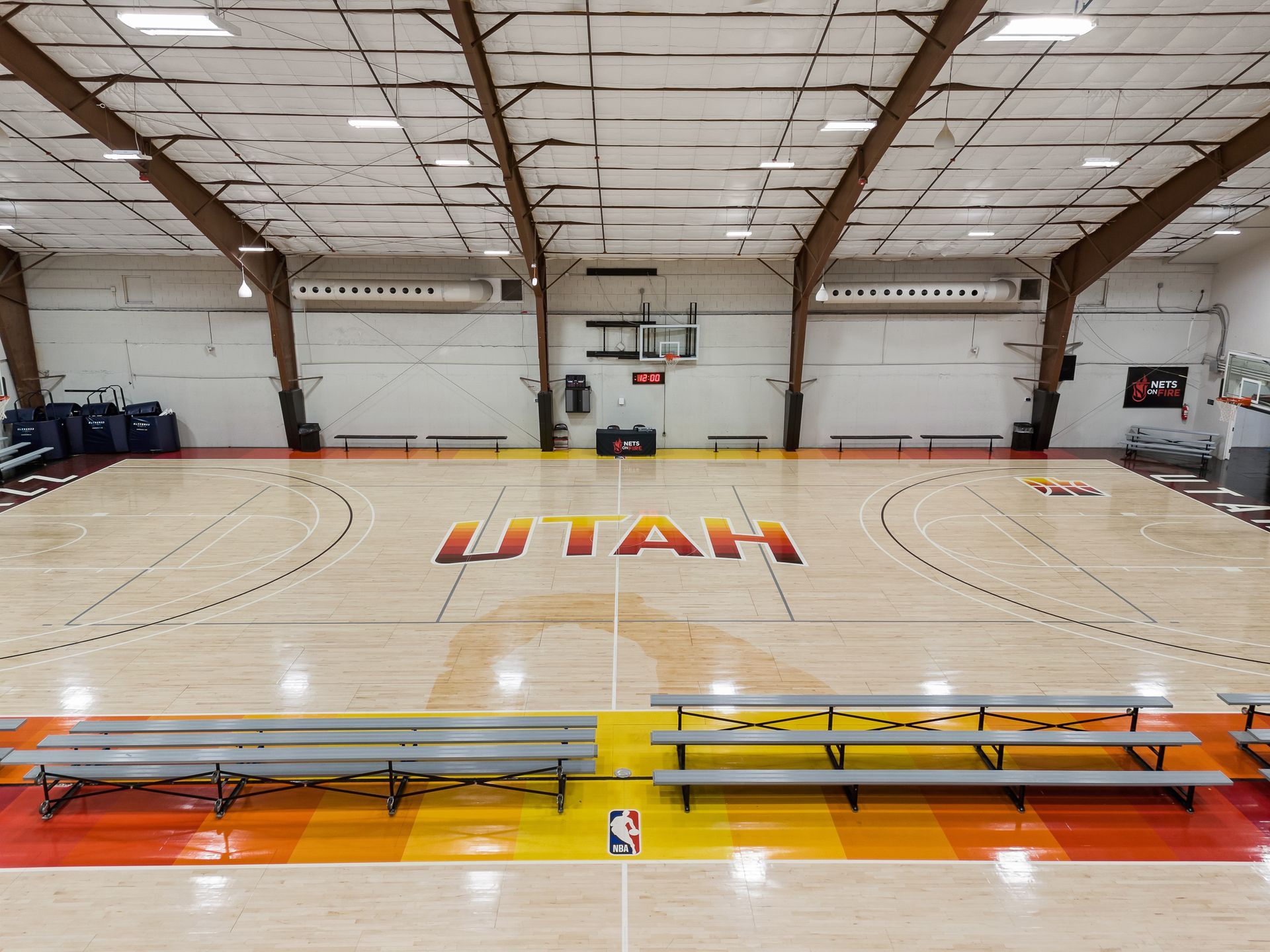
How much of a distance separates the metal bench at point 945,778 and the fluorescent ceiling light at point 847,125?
38.3 ft

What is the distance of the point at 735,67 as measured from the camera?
1403 centimetres

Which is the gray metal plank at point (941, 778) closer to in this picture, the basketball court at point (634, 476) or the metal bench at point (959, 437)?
the basketball court at point (634, 476)

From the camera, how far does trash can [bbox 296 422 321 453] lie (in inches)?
934

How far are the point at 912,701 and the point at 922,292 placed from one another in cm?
1784

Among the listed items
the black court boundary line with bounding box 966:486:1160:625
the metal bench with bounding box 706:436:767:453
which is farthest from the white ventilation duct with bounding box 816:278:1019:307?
the black court boundary line with bounding box 966:486:1160:625

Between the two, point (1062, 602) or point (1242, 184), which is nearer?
point (1062, 602)

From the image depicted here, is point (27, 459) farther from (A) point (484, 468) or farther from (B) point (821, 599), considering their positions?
(B) point (821, 599)

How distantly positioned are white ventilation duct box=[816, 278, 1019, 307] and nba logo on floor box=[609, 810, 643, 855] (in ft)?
61.1

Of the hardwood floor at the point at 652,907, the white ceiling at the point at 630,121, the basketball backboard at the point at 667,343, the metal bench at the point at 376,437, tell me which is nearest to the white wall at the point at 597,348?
the metal bench at the point at 376,437

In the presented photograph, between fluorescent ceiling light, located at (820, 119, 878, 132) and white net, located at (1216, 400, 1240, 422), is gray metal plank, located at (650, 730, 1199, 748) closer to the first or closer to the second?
fluorescent ceiling light, located at (820, 119, 878, 132)

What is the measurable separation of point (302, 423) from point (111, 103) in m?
10.6

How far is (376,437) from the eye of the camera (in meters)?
24.3

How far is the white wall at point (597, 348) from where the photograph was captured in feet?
78.0

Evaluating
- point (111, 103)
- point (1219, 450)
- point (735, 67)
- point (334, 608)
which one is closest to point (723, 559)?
point (334, 608)
